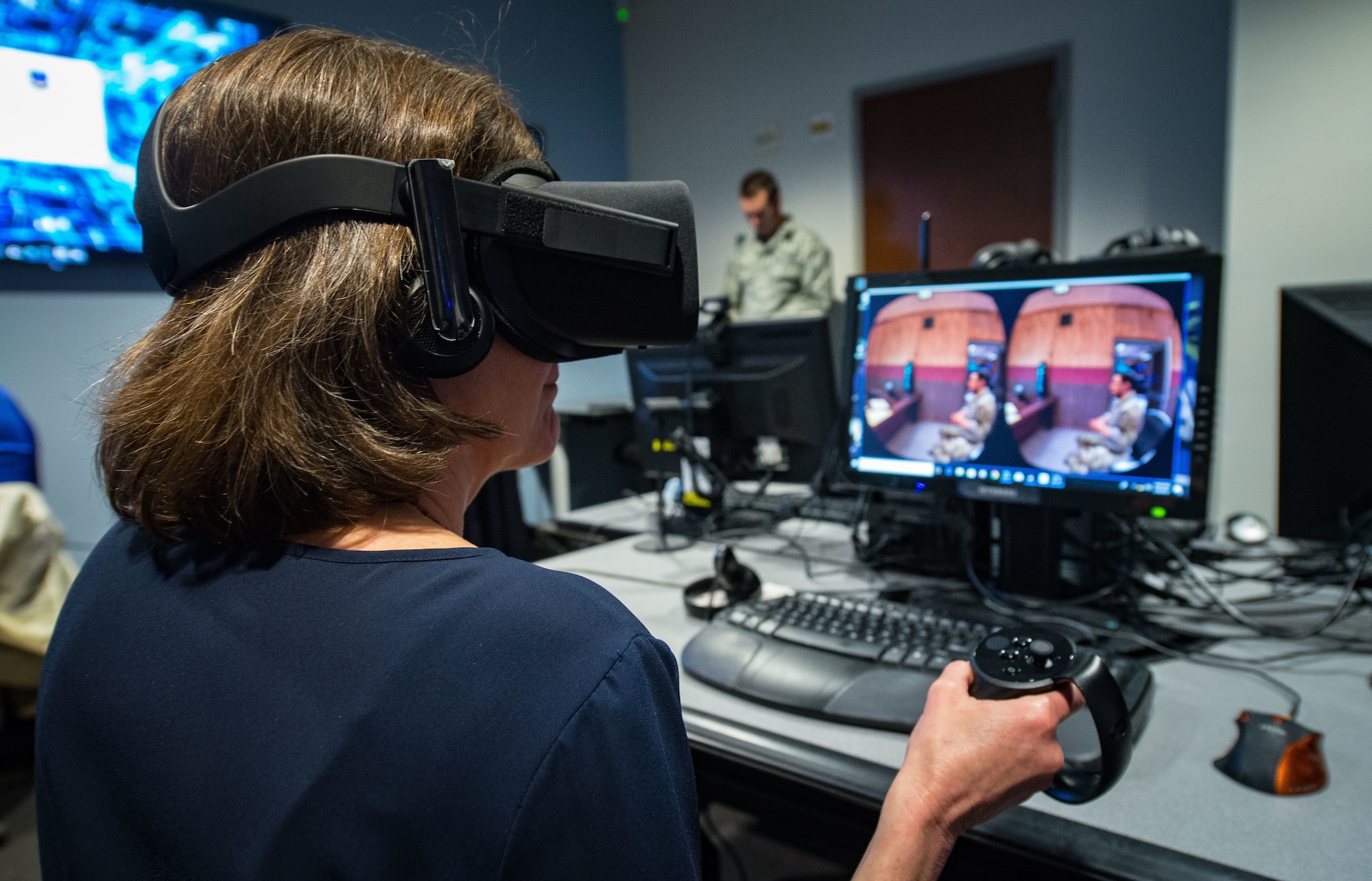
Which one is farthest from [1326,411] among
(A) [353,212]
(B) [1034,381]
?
(A) [353,212]

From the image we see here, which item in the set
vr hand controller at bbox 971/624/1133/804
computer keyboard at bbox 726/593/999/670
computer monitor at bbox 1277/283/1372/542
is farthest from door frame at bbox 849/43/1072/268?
vr hand controller at bbox 971/624/1133/804

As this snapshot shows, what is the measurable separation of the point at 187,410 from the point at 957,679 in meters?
0.59

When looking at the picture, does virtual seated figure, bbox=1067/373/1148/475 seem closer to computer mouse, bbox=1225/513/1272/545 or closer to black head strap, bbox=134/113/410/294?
computer mouse, bbox=1225/513/1272/545

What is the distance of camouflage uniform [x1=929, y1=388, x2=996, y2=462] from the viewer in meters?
1.08

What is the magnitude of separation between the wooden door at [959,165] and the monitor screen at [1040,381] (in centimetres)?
294

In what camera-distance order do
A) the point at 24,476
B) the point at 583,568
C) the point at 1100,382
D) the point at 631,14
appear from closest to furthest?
the point at 1100,382 → the point at 583,568 → the point at 24,476 → the point at 631,14

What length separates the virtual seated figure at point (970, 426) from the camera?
1.08 metres

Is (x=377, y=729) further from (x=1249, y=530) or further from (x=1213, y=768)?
(x=1249, y=530)

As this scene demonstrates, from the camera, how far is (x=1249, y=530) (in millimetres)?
1419

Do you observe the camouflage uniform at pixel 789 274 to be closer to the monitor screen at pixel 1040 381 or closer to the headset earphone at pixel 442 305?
the monitor screen at pixel 1040 381

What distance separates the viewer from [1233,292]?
2865 mm

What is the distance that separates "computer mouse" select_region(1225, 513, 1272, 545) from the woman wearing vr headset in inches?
42.0

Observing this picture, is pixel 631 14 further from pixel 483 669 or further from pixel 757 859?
pixel 483 669

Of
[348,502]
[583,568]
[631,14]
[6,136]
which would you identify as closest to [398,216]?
[348,502]
